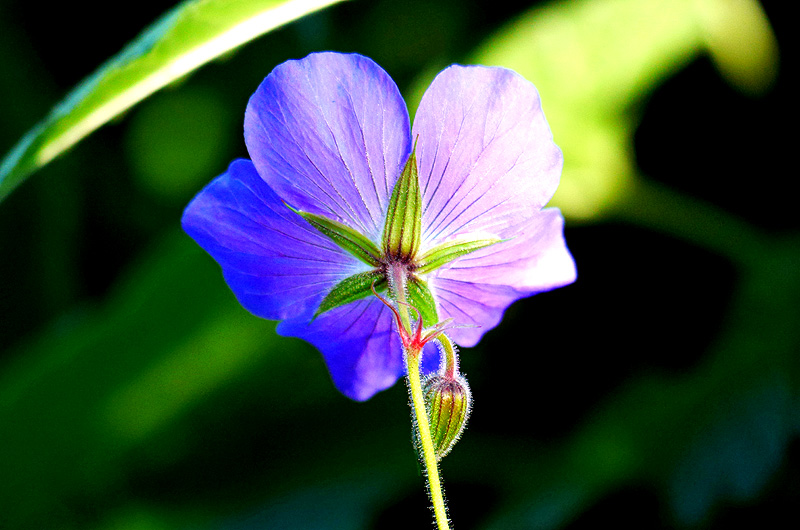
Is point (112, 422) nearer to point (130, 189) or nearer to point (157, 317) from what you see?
point (157, 317)

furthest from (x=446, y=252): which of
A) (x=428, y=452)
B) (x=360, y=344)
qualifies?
(x=428, y=452)

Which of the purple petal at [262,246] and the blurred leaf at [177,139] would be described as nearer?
the purple petal at [262,246]

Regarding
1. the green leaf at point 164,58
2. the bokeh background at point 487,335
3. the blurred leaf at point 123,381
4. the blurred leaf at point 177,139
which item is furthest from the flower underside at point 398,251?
the blurred leaf at point 177,139

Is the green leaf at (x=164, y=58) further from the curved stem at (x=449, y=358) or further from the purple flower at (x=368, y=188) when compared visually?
the curved stem at (x=449, y=358)

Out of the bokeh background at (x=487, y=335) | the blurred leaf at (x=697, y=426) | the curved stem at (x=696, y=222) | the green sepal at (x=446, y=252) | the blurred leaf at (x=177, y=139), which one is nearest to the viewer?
the green sepal at (x=446, y=252)

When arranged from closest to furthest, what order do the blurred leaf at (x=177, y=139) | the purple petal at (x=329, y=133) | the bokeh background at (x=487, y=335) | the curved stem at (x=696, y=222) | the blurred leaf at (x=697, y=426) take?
the purple petal at (x=329, y=133), the blurred leaf at (x=697, y=426), the bokeh background at (x=487, y=335), the curved stem at (x=696, y=222), the blurred leaf at (x=177, y=139)

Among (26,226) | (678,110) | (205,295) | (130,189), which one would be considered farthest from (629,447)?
(26,226)
